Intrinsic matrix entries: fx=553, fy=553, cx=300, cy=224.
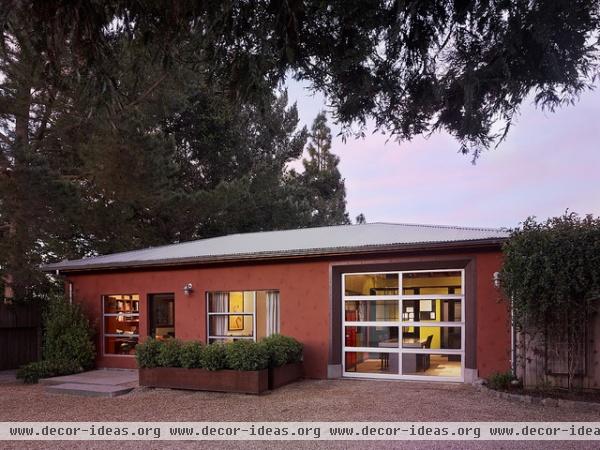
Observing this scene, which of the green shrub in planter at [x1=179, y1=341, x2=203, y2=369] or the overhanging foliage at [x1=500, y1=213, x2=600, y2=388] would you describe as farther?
the green shrub in planter at [x1=179, y1=341, x2=203, y2=369]

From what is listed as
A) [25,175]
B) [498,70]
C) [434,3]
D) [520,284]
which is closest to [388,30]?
[434,3]

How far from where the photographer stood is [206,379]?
404 inches

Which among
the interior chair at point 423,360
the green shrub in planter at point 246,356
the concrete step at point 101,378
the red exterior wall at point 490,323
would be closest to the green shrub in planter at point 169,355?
the concrete step at point 101,378

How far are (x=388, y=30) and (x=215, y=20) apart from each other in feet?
5.69

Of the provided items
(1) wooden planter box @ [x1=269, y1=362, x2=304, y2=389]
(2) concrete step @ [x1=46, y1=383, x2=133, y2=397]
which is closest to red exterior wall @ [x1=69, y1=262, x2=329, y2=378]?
(1) wooden planter box @ [x1=269, y1=362, x2=304, y2=389]

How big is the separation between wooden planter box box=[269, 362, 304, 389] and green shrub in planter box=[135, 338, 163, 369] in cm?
235

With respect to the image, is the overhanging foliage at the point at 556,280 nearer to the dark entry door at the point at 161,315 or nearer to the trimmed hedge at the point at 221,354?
the trimmed hedge at the point at 221,354

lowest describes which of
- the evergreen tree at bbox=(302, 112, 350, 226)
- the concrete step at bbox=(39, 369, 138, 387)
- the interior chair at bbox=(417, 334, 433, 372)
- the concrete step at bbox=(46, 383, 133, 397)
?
the concrete step at bbox=(39, 369, 138, 387)

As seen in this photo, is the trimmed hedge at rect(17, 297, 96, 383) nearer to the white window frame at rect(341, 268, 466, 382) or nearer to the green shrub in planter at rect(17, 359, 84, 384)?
the green shrub in planter at rect(17, 359, 84, 384)

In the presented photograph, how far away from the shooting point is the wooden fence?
15.1 m

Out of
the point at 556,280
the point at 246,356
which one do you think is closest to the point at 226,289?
the point at 246,356

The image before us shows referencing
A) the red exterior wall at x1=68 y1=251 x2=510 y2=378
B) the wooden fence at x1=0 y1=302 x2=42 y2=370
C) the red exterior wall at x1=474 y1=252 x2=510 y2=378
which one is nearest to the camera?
the red exterior wall at x1=474 y1=252 x2=510 y2=378

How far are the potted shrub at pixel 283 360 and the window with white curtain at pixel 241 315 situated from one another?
4.03 feet

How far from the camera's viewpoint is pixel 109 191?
16141mm
